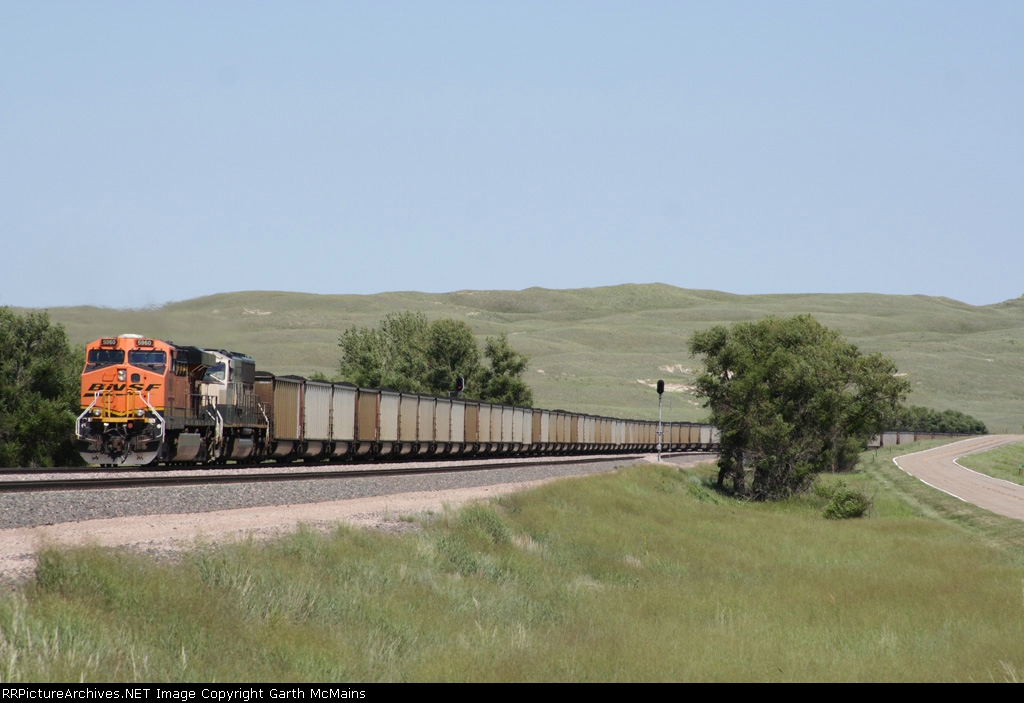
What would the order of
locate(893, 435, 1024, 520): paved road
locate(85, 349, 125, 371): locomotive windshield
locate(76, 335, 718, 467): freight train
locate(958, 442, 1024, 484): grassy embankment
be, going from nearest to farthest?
locate(76, 335, 718, 467): freight train
locate(85, 349, 125, 371): locomotive windshield
locate(893, 435, 1024, 520): paved road
locate(958, 442, 1024, 484): grassy embankment

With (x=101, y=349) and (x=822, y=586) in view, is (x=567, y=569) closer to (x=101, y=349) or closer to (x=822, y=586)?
(x=822, y=586)

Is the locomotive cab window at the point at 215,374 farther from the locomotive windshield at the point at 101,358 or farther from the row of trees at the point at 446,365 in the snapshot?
the row of trees at the point at 446,365

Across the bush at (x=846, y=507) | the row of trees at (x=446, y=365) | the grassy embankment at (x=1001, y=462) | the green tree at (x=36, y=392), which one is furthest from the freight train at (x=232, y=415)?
the row of trees at (x=446, y=365)

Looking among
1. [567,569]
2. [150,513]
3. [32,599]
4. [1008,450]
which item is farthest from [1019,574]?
[1008,450]

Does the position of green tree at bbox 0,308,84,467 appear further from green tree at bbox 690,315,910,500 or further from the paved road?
the paved road

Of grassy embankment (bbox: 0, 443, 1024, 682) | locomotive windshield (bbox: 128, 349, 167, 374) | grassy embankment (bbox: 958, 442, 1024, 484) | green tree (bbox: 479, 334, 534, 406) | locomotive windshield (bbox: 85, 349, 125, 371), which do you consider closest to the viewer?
grassy embankment (bbox: 0, 443, 1024, 682)

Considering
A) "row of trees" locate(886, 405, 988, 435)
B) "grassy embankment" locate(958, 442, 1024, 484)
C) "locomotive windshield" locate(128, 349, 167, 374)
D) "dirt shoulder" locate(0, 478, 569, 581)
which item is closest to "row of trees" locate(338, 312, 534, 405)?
"grassy embankment" locate(958, 442, 1024, 484)

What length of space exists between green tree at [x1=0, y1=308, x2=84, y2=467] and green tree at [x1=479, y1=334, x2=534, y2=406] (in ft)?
182

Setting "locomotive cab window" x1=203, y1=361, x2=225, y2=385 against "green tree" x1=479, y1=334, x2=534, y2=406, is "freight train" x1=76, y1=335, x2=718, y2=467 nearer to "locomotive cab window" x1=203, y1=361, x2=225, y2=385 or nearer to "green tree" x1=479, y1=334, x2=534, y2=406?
"locomotive cab window" x1=203, y1=361, x2=225, y2=385

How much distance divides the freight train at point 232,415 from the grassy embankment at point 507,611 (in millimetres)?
11162

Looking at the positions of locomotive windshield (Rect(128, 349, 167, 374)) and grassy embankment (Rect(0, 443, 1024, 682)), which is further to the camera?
locomotive windshield (Rect(128, 349, 167, 374))

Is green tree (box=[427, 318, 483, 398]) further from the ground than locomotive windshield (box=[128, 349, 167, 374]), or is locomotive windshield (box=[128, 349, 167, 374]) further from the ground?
locomotive windshield (box=[128, 349, 167, 374])

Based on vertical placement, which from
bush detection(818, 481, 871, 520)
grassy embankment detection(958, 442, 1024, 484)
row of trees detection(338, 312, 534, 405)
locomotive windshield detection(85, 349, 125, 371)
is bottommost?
grassy embankment detection(958, 442, 1024, 484)

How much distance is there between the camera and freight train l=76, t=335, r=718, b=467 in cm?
2961
